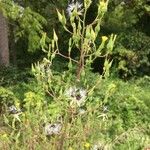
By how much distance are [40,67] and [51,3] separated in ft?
35.0

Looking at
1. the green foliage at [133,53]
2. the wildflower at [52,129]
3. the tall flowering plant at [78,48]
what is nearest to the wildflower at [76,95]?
the tall flowering plant at [78,48]

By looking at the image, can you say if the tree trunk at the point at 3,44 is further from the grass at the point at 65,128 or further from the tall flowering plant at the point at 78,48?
the tall flowering plant at the point at 78,48

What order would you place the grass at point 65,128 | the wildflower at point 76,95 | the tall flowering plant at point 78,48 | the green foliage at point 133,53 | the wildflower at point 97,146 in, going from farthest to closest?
the green foliage at point 133,53, the wildflower at point 97,146, the grass at point 65,128, the wildflower at point 76,95, the tall flowering plant at point 78,48

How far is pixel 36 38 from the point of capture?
11664 mm

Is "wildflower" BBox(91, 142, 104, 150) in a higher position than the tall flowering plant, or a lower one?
lower

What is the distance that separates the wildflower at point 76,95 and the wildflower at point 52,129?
424 millimetres

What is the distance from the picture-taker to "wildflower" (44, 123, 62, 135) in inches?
173

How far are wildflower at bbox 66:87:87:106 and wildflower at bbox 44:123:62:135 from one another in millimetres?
424

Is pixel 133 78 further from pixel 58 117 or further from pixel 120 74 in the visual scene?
pixel 58 117

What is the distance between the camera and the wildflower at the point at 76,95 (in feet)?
13.2

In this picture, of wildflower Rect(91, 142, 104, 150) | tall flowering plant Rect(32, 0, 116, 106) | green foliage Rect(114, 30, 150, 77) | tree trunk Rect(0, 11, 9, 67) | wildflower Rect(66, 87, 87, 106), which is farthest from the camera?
green foliage Rect(114, 30, 150, 77)

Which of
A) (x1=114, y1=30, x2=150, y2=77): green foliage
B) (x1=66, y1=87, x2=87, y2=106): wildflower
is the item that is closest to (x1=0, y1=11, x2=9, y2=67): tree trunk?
(x1=114, y1=30, x2=150, y2=77): green foliage

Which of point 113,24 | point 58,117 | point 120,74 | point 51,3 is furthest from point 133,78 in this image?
point 58,117

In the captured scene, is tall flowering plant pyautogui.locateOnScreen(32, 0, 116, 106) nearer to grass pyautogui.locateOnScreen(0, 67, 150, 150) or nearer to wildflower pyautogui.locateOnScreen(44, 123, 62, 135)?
grass pyautogui.locateOnScreen(0, 67, 150, 150)
